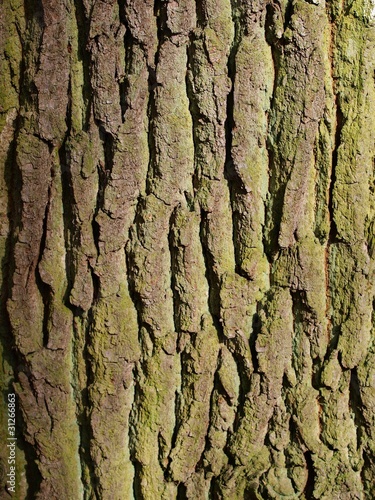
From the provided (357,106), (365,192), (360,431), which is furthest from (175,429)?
(357,106)

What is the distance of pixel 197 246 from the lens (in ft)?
4.23

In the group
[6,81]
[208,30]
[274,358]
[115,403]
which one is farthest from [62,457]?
[208,30]

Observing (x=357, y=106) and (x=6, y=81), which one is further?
(x=6, y=81)

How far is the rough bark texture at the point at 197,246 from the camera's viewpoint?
1.25 meters

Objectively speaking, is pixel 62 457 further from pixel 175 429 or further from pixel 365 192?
pixel 365 192

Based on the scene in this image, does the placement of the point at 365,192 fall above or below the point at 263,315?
above

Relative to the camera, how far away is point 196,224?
1.29 m

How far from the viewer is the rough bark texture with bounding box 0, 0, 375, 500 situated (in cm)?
125

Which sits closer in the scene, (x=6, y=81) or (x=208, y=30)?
(x=208, y=30)

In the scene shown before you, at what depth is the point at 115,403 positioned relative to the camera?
131 cm

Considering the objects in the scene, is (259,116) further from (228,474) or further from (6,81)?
(228,474)

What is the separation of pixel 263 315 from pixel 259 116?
1.48ft

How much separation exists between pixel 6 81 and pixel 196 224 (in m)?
0.58

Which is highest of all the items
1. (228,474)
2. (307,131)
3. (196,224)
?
(307,131)
